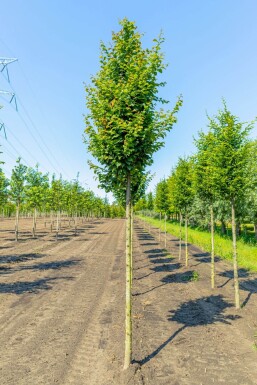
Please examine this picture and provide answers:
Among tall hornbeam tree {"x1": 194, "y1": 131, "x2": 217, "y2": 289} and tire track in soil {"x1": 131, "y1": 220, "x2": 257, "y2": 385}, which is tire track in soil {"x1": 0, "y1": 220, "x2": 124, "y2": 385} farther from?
tall hornbeam tree {"x1": 194, "y1": 131, "x2": 217, "y2": 289}

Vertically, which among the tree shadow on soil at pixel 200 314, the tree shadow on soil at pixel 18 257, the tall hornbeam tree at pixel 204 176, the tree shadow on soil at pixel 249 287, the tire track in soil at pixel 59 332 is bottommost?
the tree shadow on soil at pixel 249 287

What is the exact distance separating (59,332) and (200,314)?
5.56 metres

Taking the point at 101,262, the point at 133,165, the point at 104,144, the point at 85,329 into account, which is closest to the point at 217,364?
the point at 85,329

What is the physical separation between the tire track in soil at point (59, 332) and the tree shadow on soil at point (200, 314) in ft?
7.50

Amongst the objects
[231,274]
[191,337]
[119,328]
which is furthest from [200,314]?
[231,274]

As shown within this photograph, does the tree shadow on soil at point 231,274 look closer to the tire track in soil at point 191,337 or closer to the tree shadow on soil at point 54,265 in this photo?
the tire track in soil at point 191,337

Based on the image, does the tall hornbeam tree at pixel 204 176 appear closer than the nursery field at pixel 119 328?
No

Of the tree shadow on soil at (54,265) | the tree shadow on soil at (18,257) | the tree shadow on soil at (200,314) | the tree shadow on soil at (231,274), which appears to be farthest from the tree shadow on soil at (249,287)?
the tree shadow on soil at (18,257)

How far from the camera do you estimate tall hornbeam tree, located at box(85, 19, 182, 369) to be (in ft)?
25.5

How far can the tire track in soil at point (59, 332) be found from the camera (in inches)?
285

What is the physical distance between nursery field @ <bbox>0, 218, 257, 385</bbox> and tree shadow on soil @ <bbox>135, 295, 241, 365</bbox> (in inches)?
1.5

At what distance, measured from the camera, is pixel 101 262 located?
22828mm

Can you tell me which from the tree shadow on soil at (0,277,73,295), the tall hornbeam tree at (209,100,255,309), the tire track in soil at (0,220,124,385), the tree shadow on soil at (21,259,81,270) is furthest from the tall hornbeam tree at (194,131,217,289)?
the tree shadow on soil at (21,259,81,270)

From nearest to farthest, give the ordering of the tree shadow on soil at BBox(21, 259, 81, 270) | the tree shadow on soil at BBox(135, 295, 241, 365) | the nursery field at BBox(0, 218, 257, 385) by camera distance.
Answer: the nursery field at BBox(0, 218, 257, 385) → the tree shadow on soil at BBox(135, 295, 241, 365) → the tree shadow on soil at BBox(21, 259, 81, 270)
